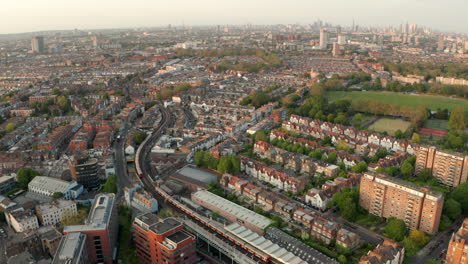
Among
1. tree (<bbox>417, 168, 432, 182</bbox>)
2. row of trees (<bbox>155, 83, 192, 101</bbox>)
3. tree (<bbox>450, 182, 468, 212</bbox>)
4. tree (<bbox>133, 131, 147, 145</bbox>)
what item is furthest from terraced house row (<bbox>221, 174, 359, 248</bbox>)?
row of trees (<bbox>155, 83, 192, 101</bbox>)

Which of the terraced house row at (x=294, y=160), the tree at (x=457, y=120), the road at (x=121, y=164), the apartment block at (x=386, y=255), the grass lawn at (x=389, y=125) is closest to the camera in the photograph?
the apartment block at (x=386, y=255)

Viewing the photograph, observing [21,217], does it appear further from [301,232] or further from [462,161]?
[462,161]

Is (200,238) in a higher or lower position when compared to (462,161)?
lower

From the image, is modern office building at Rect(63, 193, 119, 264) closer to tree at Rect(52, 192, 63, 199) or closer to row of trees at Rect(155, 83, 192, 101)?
tree at Rect(52, 192, 63, 199)

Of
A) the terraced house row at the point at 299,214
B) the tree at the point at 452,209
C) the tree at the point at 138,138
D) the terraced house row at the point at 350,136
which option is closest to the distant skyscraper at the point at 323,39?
the terraced house row at the point at 350,136

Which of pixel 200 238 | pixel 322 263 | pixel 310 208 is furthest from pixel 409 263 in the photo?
pixel 200 238

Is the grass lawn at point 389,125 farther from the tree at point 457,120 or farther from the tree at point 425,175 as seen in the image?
the tree at point 425,175
